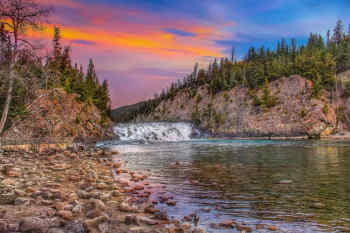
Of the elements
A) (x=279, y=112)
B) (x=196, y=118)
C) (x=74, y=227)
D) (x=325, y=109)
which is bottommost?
(x=74, y=227)

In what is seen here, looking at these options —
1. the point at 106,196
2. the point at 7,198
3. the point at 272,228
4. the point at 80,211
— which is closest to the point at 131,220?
the point at 80,211

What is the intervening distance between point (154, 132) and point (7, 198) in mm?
69313

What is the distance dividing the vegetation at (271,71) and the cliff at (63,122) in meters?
57.7

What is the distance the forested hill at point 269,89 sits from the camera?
299 feet

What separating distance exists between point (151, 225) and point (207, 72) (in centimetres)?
15591

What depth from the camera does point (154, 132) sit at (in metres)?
77.6

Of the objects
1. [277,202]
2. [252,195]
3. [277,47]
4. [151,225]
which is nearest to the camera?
[151,225]

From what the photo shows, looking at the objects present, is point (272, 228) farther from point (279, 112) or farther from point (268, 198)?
point (279, 112)

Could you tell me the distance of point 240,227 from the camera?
6.48 m

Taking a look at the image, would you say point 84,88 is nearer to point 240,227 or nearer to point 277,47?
point 240,227

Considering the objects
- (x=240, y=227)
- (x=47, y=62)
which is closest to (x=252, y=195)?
(x=240, y=227)

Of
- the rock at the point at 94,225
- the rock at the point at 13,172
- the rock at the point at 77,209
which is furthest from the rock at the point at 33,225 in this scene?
the rock at the point at 13,172

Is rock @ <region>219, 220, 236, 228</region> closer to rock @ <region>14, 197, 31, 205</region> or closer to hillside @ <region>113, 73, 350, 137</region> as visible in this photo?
rock @ <region>14, 197, 31, 205</region>

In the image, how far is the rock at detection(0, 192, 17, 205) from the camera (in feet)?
25.6
